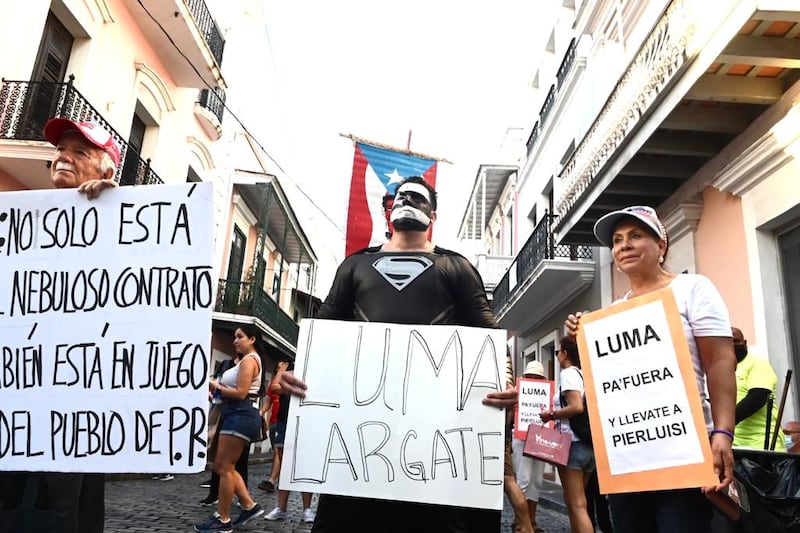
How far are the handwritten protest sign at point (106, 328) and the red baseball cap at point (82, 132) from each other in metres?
0.23

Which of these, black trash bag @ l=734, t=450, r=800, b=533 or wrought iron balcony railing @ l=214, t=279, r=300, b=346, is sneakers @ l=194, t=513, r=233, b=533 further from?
wrought iron balcony railing @ l=214, t=279, r=300, b=346

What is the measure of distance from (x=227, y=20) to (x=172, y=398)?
16.8m

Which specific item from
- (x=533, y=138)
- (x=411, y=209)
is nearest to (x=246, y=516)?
(x=411, y=209)

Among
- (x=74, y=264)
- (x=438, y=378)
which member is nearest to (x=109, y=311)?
(x=74, y=264)

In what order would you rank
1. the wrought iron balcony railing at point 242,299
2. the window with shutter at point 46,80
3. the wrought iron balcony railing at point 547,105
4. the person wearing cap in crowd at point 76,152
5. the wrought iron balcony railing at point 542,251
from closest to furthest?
the person wearing cap in crowd at point 76,152 < the window with shutter at point 46,80 < the wrought iron balcony railing at point 542,251 < the wrought iron balcony railing at point 547,105 < the wrought iron balcony railing at point 242,299

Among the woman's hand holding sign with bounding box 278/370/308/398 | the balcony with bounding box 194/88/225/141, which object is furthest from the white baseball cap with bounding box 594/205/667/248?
the balcony with bounding box 194/88/225/141

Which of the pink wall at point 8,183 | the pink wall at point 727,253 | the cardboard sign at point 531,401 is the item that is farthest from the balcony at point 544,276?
the pink wall at point 8,183

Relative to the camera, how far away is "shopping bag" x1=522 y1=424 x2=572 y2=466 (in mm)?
4648

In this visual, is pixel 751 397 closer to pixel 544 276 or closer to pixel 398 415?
pixel 398 415

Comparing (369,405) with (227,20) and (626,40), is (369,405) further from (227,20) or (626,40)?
(227,20)

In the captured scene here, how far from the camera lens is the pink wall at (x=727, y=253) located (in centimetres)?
687

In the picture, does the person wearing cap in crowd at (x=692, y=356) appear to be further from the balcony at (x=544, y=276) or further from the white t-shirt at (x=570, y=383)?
the balcony at (x=544, y=276)

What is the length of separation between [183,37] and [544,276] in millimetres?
8690

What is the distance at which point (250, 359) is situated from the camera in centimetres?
539
